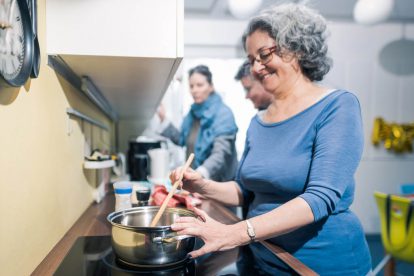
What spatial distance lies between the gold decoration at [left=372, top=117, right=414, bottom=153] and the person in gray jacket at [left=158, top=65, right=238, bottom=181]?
6.62 feet

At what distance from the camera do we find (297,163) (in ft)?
2.79

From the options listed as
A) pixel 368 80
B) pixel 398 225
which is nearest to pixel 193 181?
pixel 398 225

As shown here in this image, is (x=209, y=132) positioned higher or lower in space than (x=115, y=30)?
lower

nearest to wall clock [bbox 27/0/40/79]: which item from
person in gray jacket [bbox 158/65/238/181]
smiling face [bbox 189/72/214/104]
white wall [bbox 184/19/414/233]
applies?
person in gray jacket [bbox 158/65/238/181]

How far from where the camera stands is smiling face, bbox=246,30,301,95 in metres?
0.95

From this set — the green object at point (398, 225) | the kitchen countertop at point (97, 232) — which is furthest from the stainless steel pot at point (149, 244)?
the green object at point (398, 225)

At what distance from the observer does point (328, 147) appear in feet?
2.52

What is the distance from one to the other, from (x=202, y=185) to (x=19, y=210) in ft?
1.85

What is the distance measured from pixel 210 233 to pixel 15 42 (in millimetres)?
493

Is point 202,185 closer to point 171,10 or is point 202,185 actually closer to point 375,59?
point 171,10

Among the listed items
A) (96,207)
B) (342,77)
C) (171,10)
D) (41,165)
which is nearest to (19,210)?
(41,165)

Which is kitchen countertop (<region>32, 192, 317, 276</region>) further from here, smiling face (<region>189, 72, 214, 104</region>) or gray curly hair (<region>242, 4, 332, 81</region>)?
smiling face (<region>189, 72, 214, 104</region>)

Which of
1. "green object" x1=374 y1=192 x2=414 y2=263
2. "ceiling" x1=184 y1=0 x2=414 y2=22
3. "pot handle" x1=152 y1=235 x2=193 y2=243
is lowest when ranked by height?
"green object" x1=374 y1=192 x2=414 y2=263

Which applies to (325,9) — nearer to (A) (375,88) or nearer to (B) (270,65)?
(A) (375,88)
